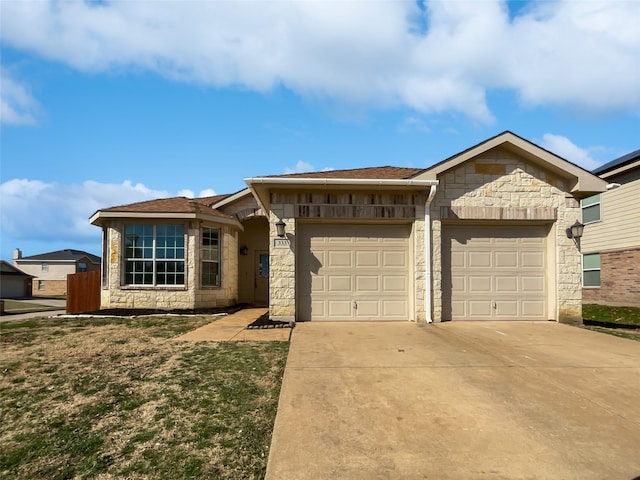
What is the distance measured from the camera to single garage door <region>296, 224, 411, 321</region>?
368 inches

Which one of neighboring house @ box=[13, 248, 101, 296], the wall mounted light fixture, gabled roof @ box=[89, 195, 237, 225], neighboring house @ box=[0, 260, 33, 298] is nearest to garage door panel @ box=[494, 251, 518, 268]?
the wall mounted light fixture

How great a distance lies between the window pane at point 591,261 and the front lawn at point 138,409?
1669 cm

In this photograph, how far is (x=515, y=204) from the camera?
375 inches

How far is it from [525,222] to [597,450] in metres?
7.43

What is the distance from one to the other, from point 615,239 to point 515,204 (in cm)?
1002

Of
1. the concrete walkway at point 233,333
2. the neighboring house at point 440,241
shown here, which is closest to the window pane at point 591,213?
the neighboring house at point 440,241

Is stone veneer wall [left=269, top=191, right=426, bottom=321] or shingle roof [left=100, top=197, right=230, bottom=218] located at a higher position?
shingle roof [left=100, top=197, right=230, bottom=218]

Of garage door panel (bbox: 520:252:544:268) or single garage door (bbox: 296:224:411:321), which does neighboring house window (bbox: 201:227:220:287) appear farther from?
garage door panel (bbox: 520:252:544:268)

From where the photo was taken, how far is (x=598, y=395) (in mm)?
4266

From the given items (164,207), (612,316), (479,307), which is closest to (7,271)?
(164,207)

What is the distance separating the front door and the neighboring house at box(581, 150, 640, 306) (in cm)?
1368

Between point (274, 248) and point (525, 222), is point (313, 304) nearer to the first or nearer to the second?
point (274, 248)

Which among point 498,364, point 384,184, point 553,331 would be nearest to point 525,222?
point 553,331

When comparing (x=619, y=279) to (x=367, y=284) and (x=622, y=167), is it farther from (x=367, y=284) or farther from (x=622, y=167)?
(x=367, y=284)
